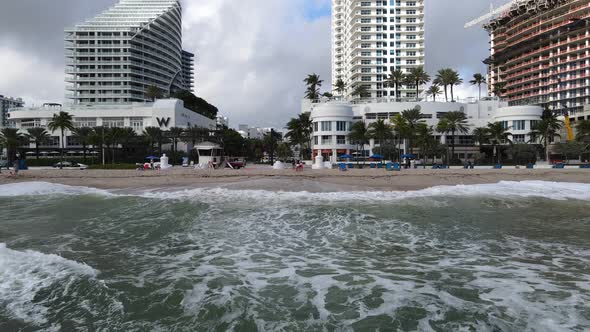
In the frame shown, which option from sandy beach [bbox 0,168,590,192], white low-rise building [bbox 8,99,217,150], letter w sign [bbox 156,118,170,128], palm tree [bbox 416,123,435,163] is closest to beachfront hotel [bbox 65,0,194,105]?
white low-rise building [bbox 8,99,217,150]

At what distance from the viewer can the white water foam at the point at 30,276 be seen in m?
6.29

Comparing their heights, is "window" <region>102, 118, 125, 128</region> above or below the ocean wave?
above

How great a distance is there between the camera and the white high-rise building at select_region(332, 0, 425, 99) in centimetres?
10588

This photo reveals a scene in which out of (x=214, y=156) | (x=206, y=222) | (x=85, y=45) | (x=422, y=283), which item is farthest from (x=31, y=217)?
(x=85, y=45)

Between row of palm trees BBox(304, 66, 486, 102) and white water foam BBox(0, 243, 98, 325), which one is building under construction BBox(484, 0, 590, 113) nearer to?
row of palm trees BBox(304, 66, 486, 102)

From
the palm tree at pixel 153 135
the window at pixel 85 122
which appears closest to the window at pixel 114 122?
the window at pixel 85 122

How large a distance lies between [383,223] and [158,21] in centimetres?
14787

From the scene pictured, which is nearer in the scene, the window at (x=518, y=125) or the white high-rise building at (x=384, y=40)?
the window at (x=518, y=125)

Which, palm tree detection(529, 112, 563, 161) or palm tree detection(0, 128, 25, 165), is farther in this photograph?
palm tree detection(529, 112, 563, 161)

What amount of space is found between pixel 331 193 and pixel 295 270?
16.7 meters

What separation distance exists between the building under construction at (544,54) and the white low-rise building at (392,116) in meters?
14.7

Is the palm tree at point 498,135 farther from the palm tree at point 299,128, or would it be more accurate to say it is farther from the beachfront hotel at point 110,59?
the beachfront hotel at point 110,59

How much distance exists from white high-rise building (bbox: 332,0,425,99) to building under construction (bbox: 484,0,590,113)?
25.9m

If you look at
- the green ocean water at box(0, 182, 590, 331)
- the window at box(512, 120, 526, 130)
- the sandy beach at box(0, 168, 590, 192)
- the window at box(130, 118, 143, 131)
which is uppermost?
the window at box(130, 118, 143, 131)
